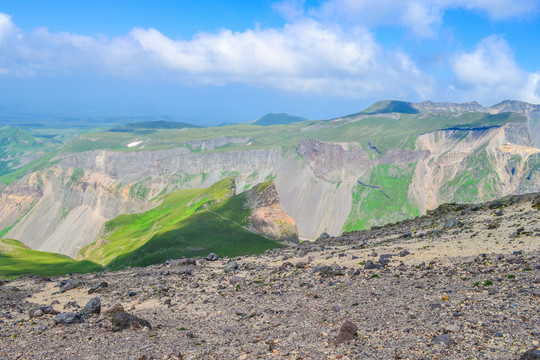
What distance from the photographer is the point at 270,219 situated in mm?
134500

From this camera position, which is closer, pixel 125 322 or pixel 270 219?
pixel 125 322

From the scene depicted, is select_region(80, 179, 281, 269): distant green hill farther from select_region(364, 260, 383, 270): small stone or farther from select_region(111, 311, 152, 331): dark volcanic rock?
select_region(111, 311, 152, 331): dark volcanic rock

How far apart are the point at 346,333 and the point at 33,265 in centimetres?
10878

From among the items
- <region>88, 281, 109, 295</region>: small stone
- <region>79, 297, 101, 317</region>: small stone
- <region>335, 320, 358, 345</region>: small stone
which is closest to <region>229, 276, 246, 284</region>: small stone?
<region>79, 297, 101, 317</region>: small stone

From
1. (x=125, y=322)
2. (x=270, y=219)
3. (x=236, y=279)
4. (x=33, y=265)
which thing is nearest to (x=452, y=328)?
(x=125, y=322)

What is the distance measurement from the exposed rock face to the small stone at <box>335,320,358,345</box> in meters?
113

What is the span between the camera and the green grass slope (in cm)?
9356

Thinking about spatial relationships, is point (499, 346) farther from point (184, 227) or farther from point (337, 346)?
point (184, 227)

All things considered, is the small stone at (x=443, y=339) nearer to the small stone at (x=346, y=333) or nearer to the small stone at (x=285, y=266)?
the small stone at (x=346, y=333)

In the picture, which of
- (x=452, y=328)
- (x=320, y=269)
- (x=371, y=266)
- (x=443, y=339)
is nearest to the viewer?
(x=443, y=339)

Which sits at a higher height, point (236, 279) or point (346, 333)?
point (346, 333)

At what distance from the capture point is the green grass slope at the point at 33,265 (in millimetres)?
93562

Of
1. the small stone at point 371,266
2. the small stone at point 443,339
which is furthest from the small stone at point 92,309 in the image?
the small stone at point 443,339

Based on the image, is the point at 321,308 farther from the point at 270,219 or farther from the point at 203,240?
the point at 270,219
